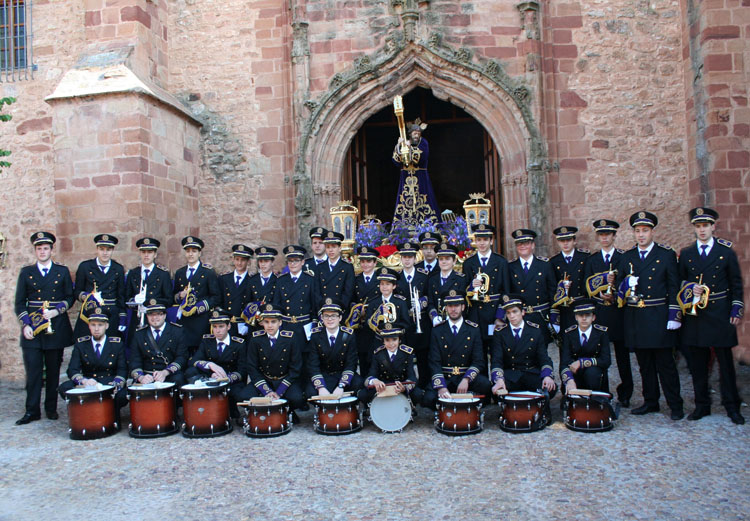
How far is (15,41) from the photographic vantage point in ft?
40.7

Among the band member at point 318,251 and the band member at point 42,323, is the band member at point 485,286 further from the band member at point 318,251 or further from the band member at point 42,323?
the band member at point 42,323

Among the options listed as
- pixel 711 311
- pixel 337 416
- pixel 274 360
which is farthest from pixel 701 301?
pixel 274 360

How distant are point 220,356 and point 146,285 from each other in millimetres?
1489

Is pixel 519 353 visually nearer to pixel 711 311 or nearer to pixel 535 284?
pixel 535 284

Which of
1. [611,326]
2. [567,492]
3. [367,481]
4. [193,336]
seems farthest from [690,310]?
[193,336]

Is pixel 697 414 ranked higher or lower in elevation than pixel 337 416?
lower

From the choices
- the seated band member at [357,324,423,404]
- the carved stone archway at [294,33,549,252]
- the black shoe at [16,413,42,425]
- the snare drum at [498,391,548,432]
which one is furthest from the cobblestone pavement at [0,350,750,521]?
the carved stone archway at [294,33,549,252]

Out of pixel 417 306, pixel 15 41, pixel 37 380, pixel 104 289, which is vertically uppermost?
pixel 15 41

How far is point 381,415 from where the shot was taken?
20.8ft

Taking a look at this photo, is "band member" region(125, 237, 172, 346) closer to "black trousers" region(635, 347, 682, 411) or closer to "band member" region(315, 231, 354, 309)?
"band member" region(315, 231, 354, 309)

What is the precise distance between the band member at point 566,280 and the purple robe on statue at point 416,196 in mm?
3926

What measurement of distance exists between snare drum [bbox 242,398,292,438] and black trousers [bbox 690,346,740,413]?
4025mm

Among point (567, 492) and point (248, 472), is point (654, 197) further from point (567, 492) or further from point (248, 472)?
point (248, 472)

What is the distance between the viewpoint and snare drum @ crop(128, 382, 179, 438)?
6.44 m
